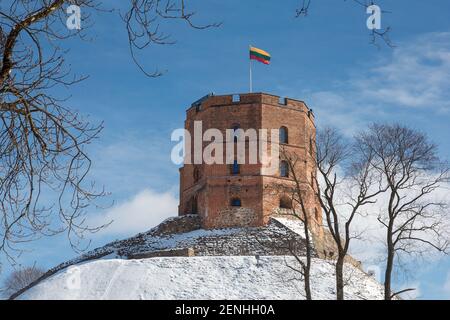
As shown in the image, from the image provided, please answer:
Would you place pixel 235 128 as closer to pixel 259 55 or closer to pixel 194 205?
pixel 259 55

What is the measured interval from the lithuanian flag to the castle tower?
1892mm

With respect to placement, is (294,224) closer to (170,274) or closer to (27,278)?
(170,274)

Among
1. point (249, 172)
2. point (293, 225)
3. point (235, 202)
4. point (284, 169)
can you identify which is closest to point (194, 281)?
point (293, 225)

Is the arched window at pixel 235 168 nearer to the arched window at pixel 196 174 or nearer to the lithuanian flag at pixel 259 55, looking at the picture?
the arched window at pixel 196 174

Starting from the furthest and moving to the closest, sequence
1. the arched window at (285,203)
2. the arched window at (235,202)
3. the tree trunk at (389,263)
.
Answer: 1. the arched window at (285,203)
2. the arched window at (235,202)
3. the tree trunk at (389,263)

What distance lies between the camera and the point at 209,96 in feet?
134

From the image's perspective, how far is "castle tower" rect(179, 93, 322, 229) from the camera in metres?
38.5

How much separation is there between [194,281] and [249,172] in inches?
425

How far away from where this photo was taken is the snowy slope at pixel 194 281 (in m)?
28.3

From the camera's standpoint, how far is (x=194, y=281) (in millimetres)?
29656

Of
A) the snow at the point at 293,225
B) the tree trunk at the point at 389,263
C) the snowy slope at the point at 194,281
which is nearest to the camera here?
the tree trunk at the point at 389,263

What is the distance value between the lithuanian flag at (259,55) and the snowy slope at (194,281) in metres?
12.2

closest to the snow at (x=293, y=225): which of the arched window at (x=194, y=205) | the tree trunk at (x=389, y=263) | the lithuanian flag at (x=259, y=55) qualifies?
the arched window at (x=194, y=205)
